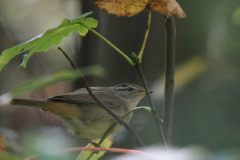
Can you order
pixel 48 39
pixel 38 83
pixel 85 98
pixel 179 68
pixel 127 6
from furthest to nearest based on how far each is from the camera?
pixel 179 68
pixel 85 98
pixel 48 39
pixel 127 6
pixel 38 83

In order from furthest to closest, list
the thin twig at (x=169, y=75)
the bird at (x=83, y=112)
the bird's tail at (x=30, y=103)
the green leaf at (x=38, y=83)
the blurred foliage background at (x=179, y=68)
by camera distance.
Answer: the blurred foliage background at (x=179, y=68)
the bird at (x=83, y=112)
the bird's tail at (x=30, y=103)
the thin twig at (x=169, y=75)
the green leaf at (x=38, y=83)

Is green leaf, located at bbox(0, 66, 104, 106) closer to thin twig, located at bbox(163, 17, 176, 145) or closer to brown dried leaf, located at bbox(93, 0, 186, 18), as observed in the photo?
brown dried leaf, located at bbox(93, 0, 186, 18)

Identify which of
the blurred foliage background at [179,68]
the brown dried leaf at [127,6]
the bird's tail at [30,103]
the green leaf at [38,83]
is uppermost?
the brown dried leaf at [127,6]

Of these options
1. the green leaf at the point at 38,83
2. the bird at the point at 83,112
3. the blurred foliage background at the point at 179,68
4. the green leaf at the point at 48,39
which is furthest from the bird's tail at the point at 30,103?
the blurred foliage background at the point at 179,68

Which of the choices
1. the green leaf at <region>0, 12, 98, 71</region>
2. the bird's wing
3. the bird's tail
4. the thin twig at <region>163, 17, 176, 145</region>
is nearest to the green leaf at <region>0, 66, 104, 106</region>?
the green leaf at <region>0, 12, 98, 71</region>

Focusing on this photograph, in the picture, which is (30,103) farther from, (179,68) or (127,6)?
(179,68)

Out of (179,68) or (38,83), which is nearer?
(38,83)

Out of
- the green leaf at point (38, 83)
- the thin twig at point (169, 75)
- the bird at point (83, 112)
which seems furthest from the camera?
the bird at point (83, 112)

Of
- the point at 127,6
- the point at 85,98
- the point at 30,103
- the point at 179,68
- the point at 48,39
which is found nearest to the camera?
the point at 127,6

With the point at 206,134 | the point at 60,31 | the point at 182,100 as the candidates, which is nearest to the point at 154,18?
the point at 182,100

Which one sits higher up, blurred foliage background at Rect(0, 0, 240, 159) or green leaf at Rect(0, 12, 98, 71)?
green leaf at Rect(0, 12, 98, 71)

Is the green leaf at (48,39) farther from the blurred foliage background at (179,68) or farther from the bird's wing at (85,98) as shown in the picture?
the blurred foliage background at (179,68)

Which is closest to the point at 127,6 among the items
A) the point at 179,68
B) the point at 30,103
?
the point at 30,103

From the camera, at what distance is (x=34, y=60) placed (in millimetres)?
5488
